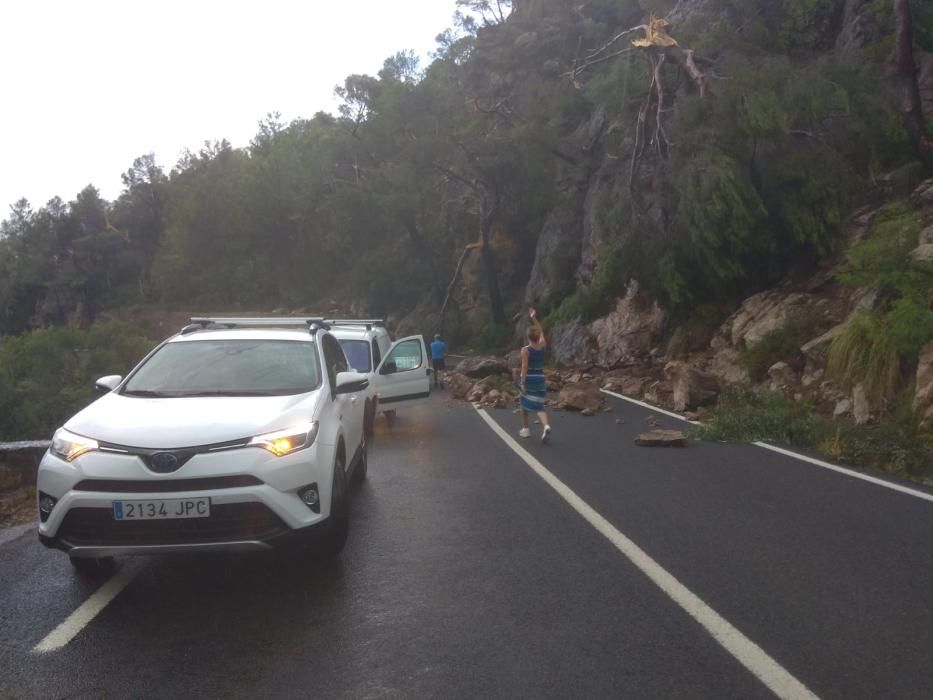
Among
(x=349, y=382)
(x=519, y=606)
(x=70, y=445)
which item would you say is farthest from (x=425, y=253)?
(x=519, y=606)

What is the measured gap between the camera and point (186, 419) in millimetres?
5727

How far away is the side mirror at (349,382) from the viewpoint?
7070 millimetres

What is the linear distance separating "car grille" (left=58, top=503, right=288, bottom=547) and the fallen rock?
24.6 ft

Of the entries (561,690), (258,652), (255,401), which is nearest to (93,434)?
(255,401)

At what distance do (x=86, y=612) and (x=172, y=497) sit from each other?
2.93 ft

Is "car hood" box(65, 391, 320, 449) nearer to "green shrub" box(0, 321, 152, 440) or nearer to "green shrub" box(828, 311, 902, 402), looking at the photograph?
"green shrub" box(828, 311, 902, 402)

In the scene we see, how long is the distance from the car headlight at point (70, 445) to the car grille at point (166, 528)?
0.38 m

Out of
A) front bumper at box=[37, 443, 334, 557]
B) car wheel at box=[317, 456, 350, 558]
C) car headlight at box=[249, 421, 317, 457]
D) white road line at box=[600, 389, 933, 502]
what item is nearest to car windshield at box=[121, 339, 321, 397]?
car headlight at box=[249, 421, 317, 457]

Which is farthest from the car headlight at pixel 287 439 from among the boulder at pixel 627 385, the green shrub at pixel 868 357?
the boulder at pixel 627 385

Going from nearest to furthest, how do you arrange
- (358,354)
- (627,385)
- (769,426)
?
(769,426) < (358,354) < (627,385)

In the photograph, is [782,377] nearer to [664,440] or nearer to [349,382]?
[664,440]

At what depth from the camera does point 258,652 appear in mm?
4535

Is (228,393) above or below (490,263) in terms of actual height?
below

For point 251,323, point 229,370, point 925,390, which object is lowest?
point 925,390
